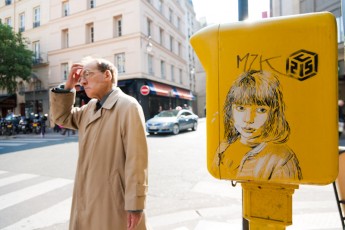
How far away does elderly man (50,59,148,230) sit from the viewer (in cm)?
169

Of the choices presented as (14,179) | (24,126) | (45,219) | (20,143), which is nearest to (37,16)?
(24,126)

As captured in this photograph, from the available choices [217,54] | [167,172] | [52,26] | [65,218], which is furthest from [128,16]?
[217,54]

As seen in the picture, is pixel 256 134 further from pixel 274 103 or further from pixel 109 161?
pixel 109 161

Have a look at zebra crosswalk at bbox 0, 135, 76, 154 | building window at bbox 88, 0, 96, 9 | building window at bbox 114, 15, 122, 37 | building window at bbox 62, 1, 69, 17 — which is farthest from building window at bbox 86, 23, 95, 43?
zebra crosswalk at bbox 0, 135, 76, 154

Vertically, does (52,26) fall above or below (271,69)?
above

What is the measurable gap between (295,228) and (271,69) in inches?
102

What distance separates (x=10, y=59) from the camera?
20578 millimetres

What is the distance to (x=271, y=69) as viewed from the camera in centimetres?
129

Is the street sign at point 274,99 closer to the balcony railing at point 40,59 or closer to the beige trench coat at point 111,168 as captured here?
the beige trench coat at point 111,168

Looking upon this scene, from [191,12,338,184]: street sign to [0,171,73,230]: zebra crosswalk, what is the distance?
308 centimetres

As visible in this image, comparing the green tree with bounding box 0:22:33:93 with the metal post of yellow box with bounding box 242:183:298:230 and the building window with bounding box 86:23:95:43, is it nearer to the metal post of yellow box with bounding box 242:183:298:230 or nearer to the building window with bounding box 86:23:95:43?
the building window with bounding box 86:23:95:43

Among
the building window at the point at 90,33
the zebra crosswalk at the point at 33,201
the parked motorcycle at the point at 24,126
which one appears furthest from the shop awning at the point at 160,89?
the zebra crosswalk at the point at 33,201

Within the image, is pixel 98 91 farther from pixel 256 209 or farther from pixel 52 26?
pixel 52 26

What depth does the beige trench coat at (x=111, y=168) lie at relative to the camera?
5.57ft
